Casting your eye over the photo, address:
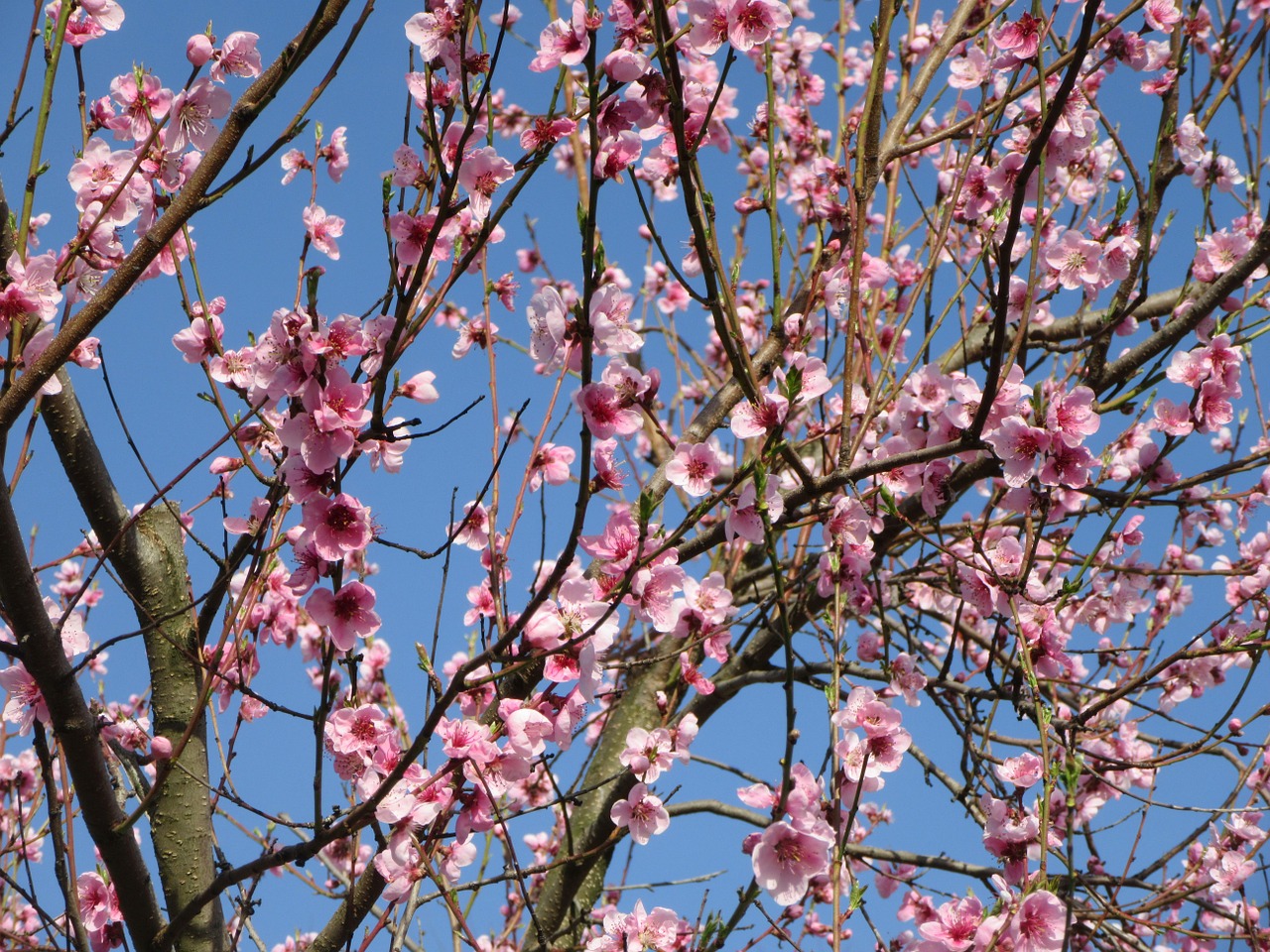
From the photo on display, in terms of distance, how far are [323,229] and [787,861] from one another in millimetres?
1870

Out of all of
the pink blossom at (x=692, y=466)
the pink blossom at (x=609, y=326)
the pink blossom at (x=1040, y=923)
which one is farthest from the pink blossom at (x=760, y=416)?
the pink blossom at (x=1040, y=923)

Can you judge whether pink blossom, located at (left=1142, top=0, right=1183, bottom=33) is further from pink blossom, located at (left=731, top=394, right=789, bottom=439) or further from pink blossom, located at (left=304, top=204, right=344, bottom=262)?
pink blossom, located at (left=304, top=204, right=344, bottom=262)

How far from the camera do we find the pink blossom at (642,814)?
93.0 inches

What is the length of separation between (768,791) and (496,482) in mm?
896

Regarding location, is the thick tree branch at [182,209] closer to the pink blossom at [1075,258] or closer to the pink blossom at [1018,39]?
the pink blossom at [1018,39]

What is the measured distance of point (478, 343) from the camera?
2.77 m

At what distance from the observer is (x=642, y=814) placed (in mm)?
2393

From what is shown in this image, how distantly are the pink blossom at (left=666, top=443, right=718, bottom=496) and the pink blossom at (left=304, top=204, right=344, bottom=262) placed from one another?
1.14 m

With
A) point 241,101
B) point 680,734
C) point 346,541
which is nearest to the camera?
point 241,101

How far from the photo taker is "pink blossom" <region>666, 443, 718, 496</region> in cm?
212

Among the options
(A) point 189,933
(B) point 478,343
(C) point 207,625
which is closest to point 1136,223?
(B) point 478,343

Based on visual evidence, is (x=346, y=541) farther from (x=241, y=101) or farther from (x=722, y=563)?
(x=722, y=563)

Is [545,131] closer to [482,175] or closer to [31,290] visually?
[482,175]

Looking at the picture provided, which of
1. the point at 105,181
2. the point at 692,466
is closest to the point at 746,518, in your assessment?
the point at 692,466
